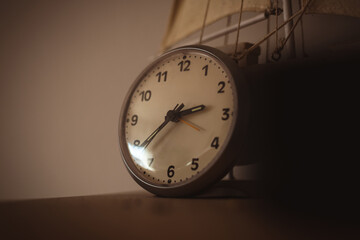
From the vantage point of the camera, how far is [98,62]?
1455 millimetres

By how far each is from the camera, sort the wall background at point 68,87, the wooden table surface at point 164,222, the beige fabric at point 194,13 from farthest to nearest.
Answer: the wall background at point 68,87 → the beige fabric at point 194,13 → the wooden table surface at point 164,222

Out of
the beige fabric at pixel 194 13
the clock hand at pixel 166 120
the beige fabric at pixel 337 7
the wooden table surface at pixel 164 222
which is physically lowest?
the wooden table surface at pixel 164 222

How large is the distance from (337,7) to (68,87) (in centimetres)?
122

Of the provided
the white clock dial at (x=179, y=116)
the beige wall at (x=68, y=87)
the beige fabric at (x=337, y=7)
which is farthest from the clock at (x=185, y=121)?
the beige wall at (x=68, y=87)

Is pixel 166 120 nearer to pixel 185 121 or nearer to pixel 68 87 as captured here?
pixel 185 121

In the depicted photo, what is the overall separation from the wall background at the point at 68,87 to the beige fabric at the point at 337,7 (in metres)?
0.40

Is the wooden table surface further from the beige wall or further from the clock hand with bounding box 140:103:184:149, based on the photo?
the beige wall

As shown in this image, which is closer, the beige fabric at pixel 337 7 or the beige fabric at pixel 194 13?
the beige fabric at pixel 337 7

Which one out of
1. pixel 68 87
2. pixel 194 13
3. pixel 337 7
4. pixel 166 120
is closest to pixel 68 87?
pixel 68 87

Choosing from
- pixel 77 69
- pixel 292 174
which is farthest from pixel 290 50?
pixel 77 69

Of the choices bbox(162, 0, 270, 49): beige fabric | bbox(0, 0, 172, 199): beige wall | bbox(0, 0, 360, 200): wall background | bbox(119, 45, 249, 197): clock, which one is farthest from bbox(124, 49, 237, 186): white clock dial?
bbox(0, 0, 172, 199): beige wall

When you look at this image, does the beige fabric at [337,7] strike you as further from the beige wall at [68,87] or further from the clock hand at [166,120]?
the beige wall at [68,87]

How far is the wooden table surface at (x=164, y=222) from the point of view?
376 mm

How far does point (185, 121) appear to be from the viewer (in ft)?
2.23
